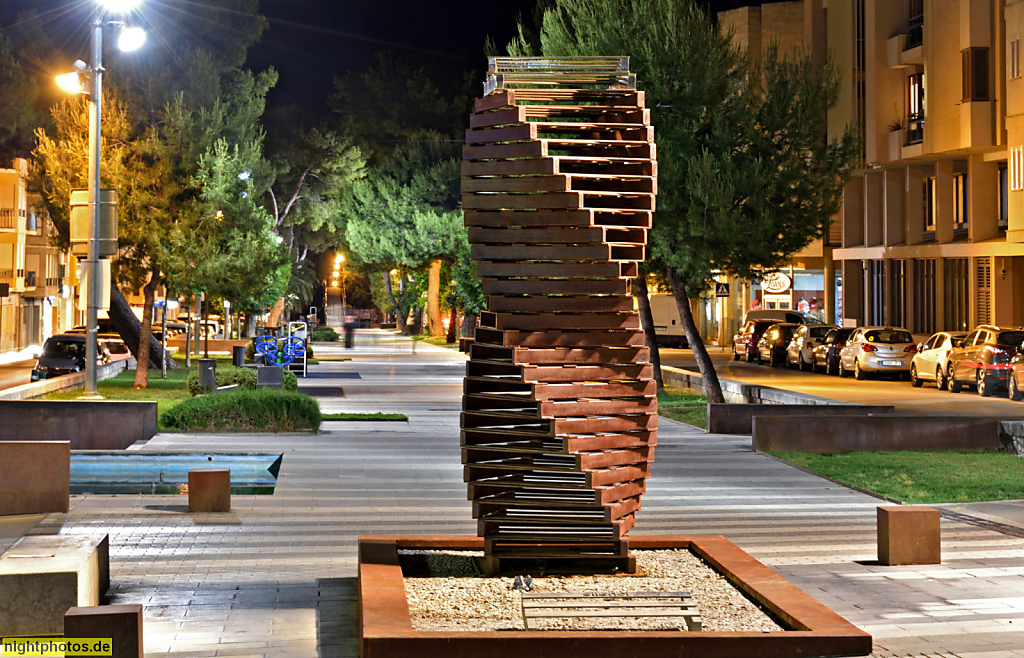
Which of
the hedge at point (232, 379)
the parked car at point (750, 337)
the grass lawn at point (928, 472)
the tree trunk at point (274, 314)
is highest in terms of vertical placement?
the tree trunk at point (274, 314)

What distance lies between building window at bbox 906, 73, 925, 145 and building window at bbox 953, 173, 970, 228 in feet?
7.12

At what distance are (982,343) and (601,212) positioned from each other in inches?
1009

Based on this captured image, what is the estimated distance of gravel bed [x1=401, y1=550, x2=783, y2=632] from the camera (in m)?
7.54

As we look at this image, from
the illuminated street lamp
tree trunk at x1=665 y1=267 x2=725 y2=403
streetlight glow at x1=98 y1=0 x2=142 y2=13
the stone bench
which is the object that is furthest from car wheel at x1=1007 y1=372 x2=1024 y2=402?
the stone bench

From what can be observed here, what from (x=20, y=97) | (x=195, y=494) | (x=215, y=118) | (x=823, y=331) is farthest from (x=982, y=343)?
(x=20, y=97)

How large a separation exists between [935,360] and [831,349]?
747 cm

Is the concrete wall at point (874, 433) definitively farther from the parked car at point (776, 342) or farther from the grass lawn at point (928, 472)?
the parked car at point (776, 342)

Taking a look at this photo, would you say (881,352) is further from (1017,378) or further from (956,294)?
(956,294)

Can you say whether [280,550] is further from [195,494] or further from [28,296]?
[28,296]

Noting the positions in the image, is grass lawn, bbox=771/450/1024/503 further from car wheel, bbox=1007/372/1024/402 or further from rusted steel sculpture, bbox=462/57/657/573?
car wheel, bbox=1007/372/1024/402

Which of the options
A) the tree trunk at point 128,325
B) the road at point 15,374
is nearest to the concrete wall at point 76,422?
the road at point 15,374

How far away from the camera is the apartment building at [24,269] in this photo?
6744cm

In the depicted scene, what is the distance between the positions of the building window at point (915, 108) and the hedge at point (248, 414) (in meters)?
33.2

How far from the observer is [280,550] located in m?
11.0
